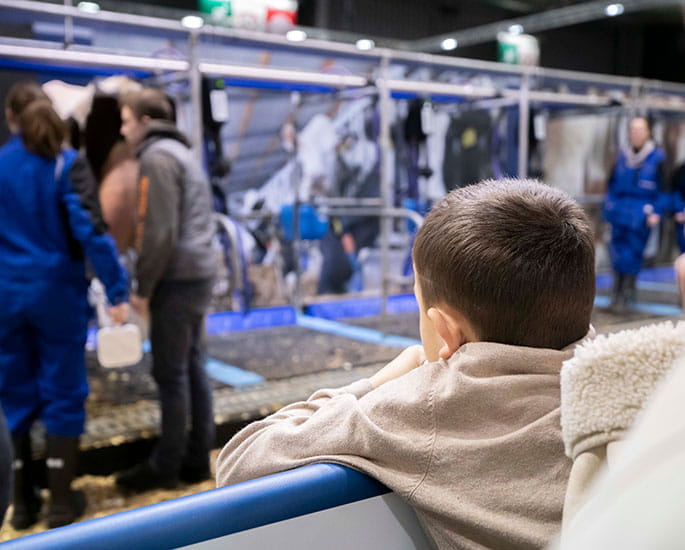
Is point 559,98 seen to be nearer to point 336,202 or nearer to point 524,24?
point 336,202

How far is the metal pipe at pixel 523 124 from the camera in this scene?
5770 mm

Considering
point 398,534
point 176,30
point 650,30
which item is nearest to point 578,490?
point 398,534

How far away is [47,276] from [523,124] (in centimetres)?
421

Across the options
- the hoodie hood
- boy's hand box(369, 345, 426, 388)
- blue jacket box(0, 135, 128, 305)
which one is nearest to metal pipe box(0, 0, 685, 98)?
the hoodie hood

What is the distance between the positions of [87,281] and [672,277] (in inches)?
310

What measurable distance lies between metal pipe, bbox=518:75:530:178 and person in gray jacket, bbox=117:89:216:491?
3.44m

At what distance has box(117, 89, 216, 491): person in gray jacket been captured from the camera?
2883 millimetres

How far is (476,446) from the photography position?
2.90 feet

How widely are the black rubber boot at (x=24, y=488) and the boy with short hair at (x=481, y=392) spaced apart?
2.09m

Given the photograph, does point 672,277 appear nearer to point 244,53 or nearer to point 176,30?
point 244,53

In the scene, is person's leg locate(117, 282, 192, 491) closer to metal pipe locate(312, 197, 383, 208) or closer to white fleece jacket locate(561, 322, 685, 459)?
white fleece jacket locate(561, 322, 685, 459)

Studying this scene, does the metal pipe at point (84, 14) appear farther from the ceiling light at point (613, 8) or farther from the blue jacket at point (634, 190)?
the ceiling light at point (613, 8)

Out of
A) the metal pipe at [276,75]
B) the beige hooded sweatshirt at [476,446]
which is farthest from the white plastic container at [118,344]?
the beige hooded sweatshirt at [476,446]

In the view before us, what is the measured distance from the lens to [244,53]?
6.23 m
